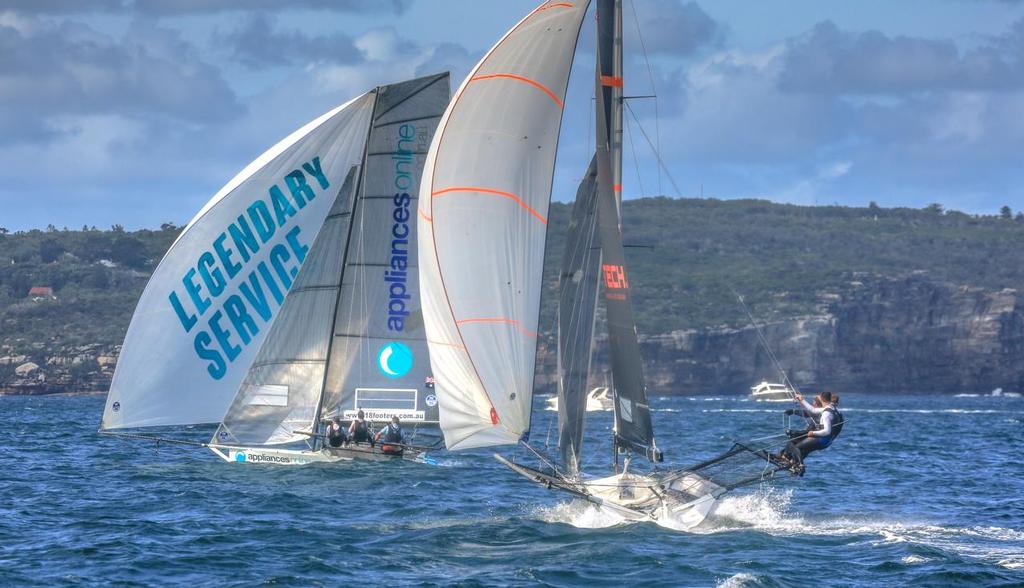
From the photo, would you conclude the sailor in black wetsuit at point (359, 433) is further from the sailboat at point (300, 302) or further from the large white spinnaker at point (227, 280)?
the large white spinnaker at point (227, 280)

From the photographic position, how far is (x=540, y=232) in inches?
840

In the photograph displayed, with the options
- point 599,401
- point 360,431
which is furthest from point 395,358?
point 599,401

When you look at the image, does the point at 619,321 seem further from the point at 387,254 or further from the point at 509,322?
the point at 387,254

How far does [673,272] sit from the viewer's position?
17475cm

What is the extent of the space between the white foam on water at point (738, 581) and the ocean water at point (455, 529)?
0.12 feet

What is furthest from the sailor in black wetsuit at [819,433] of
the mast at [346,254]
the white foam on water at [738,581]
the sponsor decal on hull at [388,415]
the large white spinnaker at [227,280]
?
the large white spinnaker at [227,280]

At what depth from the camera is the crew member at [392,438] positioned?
31250 mm

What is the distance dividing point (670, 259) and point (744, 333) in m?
49.5

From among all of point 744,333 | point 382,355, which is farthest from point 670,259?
point 382,355

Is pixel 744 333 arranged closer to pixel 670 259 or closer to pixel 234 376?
pixel 670 259

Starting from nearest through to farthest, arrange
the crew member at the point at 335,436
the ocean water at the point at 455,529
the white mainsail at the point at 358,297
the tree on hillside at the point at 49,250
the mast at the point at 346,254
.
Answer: the ocean water at the point at 455,529, the crew member at the point at 335,436, the white mainsail at the point at 358,297, the mast at the point at 346,254, the tree on hillside at the point at 49,250

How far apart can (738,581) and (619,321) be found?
4911 mm

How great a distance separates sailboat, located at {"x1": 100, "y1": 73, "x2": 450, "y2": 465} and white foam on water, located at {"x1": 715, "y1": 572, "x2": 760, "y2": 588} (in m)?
14.2

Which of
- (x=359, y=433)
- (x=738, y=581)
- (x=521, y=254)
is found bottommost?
(x=738, y=581)
